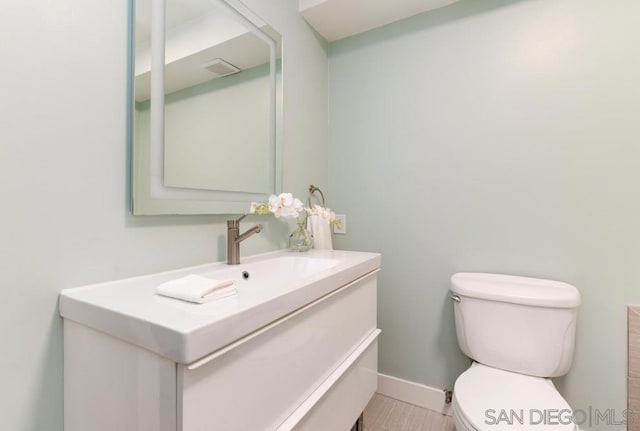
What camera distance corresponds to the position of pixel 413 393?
65.9 inches

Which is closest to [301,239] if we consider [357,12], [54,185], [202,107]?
[202,107]

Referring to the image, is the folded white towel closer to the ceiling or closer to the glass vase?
the glass vase

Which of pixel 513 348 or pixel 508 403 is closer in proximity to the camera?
pixel 508 403

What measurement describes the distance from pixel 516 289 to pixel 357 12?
1607mm

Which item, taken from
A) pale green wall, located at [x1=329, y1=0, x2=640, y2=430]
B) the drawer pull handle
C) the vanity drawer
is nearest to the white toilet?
pale green wall, located at [x1=329, y1=0, x2=640, y2=430]

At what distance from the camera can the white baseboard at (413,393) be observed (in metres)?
1.61

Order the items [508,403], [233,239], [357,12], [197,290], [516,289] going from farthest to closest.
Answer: [357,12], [516,289], [233,239], [508,403], [197,290]

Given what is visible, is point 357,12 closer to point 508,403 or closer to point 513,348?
point 513,348

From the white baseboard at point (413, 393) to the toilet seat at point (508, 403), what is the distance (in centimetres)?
47

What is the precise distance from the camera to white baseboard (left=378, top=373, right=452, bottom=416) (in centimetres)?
161

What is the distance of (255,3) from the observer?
1348 millimetres

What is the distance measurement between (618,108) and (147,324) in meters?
1.84

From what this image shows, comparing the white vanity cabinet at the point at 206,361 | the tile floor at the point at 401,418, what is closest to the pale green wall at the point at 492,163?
the tile floor at the point at 401,418

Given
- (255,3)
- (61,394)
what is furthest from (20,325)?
(255,3)
